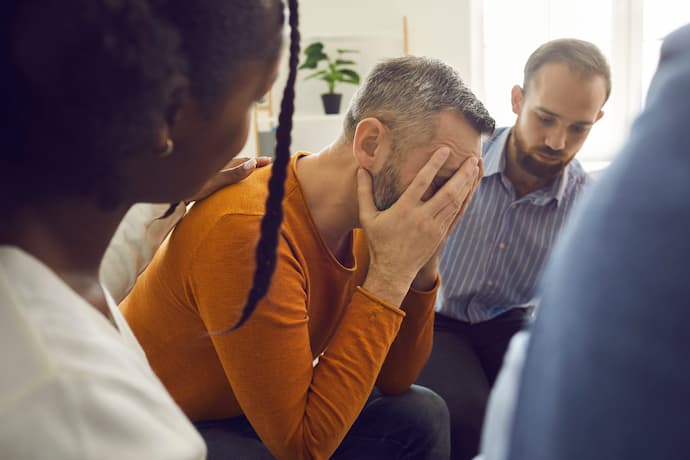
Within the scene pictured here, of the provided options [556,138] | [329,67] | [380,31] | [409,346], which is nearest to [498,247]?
[556,138]

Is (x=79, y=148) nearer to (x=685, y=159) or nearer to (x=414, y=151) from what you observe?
(x=685, y=159)

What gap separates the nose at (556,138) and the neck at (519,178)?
10 cm

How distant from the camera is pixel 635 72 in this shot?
10.3ft

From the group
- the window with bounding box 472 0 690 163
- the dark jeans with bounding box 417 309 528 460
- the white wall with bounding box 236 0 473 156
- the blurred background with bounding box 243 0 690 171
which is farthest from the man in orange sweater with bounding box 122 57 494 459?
the window with bounding box 472 0 690 163

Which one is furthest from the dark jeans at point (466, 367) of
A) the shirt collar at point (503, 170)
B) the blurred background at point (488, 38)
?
the blurred background at point (488, 38)

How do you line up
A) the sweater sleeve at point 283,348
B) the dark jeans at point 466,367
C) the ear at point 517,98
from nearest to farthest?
the sweater sleeve at point 283,348, the dark jeans at point 466,367, the ear at point 517,98

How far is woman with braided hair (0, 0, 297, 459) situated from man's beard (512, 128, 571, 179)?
1356 millimetres

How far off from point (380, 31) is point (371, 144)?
7.45 feet

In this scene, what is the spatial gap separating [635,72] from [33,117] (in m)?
3.22

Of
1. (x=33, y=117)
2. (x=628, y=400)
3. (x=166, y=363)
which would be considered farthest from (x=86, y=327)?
(x=166, y=363)

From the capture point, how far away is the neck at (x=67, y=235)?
51 cm

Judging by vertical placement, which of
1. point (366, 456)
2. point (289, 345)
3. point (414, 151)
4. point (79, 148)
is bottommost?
point (366, 456)

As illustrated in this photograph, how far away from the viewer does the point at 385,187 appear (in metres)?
1.12

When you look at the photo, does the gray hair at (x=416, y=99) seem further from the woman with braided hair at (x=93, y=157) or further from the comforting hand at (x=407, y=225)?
the woman with braided hair at (x=93, y=157)
